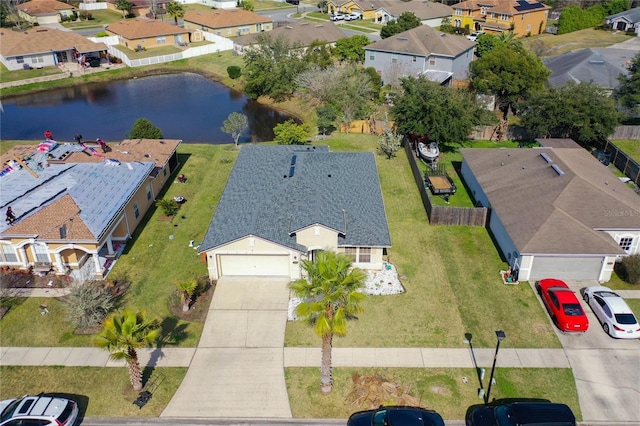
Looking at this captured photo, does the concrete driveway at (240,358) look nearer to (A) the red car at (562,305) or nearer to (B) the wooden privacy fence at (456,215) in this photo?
(B) the wooden privacy fence at (456,215)

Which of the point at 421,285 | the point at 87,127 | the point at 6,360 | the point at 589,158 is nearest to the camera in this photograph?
the point at 6,360

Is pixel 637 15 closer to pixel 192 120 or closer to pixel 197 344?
pixel 192 120

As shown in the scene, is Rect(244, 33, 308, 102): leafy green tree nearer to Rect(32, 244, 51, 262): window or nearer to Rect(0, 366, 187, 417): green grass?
Rect(32, 244, 51, 262): window

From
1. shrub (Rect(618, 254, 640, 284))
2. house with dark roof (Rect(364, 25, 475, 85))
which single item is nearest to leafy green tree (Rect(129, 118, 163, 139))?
house with dark roof (Rect(364, 25, 475, 85))

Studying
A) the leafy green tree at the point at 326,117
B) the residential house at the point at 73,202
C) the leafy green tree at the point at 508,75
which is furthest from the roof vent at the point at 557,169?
the residential house at the point at 73,202

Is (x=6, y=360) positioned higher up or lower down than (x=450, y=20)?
lower down

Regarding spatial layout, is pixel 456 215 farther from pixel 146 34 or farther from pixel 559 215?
pixel 146 34

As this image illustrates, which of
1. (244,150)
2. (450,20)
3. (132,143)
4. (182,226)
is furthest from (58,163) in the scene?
(450,20)
